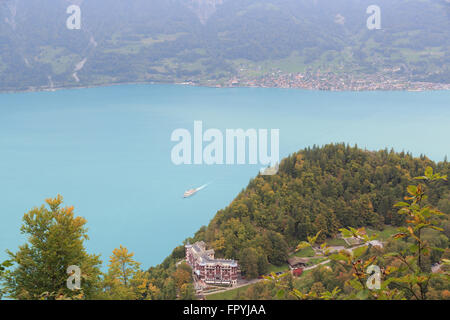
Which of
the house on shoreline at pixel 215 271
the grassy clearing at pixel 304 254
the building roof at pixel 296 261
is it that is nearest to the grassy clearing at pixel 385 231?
the grassy clearing at pixel 304 254

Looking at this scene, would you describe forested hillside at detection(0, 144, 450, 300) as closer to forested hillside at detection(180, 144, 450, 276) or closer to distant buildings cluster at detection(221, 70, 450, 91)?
forested hillside at detection(180, 144, 450, 276)

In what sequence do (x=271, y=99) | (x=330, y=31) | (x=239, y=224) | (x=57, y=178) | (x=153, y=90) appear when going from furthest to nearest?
1. (x=330, y=31)
2. (x=153, y=90)
3. (x=271, y=99)
4. (x=57, y=178)
5. (x=239, y=224)

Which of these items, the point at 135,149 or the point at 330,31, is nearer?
the point at 135,149

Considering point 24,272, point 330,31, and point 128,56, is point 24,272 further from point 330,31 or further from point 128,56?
point 330,31

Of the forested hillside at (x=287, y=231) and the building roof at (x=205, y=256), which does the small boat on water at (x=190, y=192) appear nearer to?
the forested hillside at (x=287, y=231)

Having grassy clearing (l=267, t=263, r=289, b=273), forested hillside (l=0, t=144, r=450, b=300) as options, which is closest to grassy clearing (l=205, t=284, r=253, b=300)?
forested hillside (l=0, t=144, r=450, b=300)

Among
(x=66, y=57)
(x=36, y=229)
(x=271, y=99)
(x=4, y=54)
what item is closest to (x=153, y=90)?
(x=271, y=99)
